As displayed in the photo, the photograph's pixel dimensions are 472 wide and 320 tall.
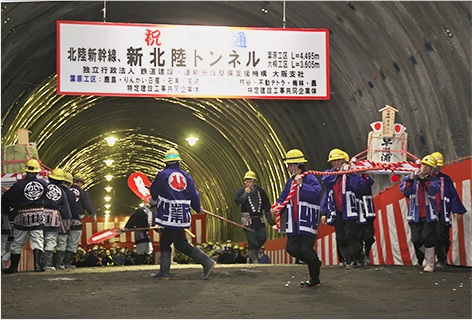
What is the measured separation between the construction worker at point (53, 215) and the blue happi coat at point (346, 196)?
4883mm

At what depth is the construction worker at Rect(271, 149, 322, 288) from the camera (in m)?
7.60

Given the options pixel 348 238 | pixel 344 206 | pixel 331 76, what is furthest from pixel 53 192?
pixel 331 76

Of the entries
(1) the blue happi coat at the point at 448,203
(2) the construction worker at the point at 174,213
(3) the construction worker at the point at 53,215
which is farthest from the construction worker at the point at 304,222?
(3) the construction worker at the point at 53,215

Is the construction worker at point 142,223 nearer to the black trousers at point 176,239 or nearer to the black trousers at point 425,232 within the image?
the black trousers at point 176,239

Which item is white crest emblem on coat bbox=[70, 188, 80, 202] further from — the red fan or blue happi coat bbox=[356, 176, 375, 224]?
blue happi coat bbox=[356, 176, 375, 224]

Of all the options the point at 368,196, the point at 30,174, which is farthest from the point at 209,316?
the point at 30,174

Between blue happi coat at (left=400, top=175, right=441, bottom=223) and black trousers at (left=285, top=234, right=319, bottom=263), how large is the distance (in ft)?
8.76

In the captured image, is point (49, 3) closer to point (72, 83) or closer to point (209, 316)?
point (72, 83)

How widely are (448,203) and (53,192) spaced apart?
6.93m

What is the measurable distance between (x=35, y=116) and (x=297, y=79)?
26.6ft

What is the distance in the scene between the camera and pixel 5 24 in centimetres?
1048

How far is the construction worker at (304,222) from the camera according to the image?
24.9 ft

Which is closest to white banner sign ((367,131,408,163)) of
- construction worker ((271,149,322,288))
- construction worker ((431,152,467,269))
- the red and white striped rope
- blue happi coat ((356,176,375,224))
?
the red and white striped rope

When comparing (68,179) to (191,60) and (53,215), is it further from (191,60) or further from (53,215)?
(191,60)
